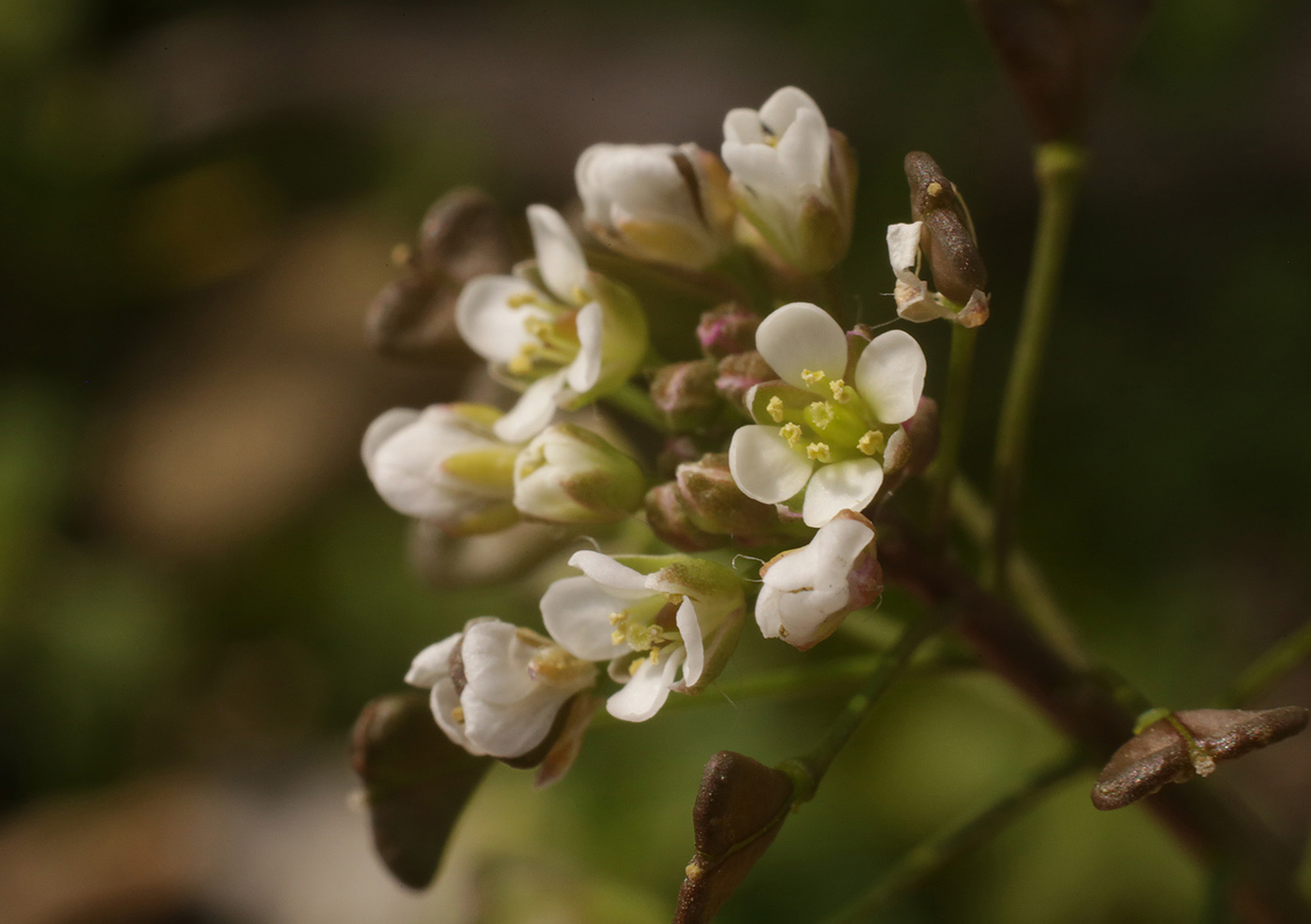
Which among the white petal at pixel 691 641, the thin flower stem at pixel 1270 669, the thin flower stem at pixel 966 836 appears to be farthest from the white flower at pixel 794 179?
the thin flower stem at pixel 1270 669

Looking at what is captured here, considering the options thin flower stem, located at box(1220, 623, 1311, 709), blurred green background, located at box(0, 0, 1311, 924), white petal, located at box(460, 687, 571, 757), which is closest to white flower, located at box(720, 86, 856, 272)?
white petal, located at box(460, 687, 571, 757)

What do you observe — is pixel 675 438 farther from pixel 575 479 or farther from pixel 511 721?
pixel 511 721

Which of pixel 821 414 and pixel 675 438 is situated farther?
pixel 675 438

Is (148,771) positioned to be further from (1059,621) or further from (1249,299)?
(1249,299)

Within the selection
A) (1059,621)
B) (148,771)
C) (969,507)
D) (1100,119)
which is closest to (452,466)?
(969,507)

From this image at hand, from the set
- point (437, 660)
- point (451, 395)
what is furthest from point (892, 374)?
point (451, 395)

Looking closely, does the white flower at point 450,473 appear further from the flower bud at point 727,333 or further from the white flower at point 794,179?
the white flower at point 794,179

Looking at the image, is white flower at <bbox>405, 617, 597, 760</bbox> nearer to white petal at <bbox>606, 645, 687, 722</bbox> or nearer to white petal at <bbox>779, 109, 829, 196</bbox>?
white petal at <bbox>606, 645, 687, 722</bbox>
